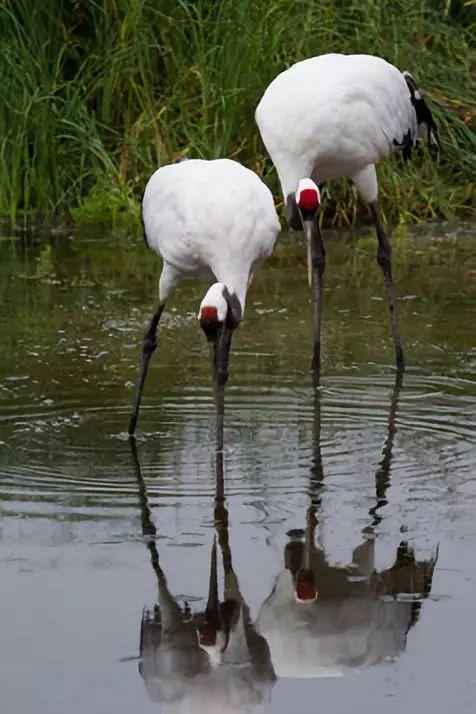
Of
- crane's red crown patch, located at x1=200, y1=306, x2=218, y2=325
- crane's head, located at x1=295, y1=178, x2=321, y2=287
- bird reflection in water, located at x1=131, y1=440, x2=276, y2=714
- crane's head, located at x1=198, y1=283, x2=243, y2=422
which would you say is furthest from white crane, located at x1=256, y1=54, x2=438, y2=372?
bird reflection in water, located at x1=131, y1=440, x2=276, y2=714

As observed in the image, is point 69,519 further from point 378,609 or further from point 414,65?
point 414,65

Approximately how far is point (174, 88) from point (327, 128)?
342 cm

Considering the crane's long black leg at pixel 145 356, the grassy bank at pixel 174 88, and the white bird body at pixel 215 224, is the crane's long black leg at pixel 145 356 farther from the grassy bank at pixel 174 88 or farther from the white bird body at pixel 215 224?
the grassy bank at pixel 174 88

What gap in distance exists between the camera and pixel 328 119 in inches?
295

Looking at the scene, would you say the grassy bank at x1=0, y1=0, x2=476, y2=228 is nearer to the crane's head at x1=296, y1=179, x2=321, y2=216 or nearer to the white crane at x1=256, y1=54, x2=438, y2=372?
the white crane at x1=256, y1=54, x2=438, y2=372

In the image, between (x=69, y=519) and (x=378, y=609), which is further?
(x=69, y=519)

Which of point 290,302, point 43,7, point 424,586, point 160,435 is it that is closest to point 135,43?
point 43,7

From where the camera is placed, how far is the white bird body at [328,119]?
748 centimetres

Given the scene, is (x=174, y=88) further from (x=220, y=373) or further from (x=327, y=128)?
(x=220, y=373)

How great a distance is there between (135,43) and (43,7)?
66 centimetres

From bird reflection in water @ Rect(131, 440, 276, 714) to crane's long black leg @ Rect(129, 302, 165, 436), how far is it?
63.4 inches

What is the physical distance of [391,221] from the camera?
35.1ft

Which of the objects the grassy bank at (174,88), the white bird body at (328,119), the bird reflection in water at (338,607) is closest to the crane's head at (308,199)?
the white bird body at (328,119)

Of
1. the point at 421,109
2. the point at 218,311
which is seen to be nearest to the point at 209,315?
the point at 218,311
